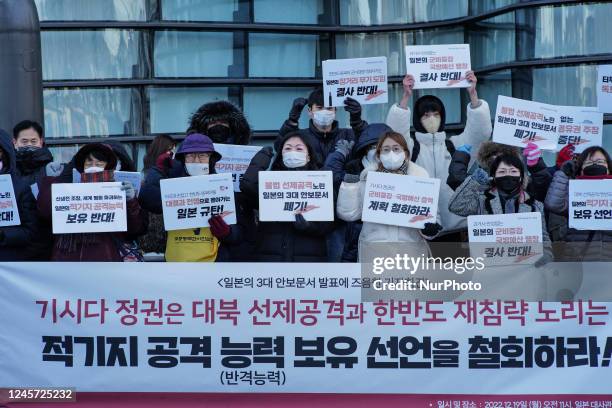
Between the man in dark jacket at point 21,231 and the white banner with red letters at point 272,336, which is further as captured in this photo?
the man in dark jacket at point 21,231

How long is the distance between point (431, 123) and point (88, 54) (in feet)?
19.0

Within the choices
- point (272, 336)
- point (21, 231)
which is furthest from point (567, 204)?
point (21, 231)

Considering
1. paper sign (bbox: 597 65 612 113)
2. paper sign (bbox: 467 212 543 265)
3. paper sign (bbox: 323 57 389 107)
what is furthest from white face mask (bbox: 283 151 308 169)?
paper sign (bbox: 597 65 612 113)

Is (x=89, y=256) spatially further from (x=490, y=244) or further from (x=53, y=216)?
(x=490, y=244)

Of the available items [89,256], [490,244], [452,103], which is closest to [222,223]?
[89,256]

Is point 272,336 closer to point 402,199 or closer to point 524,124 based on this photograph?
point 402,199

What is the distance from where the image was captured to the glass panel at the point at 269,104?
1518 cm

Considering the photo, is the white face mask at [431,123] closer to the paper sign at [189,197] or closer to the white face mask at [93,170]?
the paper sign at [189,197]

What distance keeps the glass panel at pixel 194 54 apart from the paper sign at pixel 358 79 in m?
4.29

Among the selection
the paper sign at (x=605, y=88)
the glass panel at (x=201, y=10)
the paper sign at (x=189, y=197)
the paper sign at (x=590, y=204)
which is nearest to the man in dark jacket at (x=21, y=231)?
the paper sign at (x=189, y=197)

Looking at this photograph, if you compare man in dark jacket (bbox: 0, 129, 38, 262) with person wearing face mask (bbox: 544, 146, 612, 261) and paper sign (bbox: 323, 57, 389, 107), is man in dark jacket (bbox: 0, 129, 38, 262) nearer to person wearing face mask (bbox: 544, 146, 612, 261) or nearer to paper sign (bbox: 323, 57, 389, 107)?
paper sign (bbox: 323, 57, 389, 107)

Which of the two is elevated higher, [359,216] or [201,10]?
[201,10]

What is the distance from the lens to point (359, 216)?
9.27 meters

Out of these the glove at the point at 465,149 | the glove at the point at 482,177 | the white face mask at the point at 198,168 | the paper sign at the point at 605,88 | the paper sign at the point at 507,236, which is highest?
the paper sign at the point at 605,88
